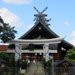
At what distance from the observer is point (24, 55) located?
3931 cm

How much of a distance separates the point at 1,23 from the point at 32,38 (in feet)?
14.0

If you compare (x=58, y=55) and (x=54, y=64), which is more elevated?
(x=58, y=55)

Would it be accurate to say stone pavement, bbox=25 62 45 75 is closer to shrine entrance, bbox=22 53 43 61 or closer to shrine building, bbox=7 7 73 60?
shrine building, bbox=7 7 73 60

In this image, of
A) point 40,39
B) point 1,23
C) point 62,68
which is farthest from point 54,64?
point 1,23

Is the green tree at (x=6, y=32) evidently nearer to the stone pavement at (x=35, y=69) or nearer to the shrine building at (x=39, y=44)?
the shrine building at (x=39, y=44)

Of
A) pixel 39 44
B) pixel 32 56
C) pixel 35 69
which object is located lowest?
pixel 35 69

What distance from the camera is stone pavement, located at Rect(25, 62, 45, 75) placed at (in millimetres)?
31212

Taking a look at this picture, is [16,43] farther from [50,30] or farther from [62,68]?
[62,68]

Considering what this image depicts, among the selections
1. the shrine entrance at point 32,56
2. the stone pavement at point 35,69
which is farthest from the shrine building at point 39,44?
the stone pavement at point 35,69

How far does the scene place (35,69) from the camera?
32656 mm

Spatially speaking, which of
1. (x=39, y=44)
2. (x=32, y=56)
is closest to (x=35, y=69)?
(x=39, y=44)

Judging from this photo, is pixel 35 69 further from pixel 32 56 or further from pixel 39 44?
pixel 32 56

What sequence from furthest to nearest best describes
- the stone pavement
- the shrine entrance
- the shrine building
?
the shrine entrance
the shrine building
the stone pavement

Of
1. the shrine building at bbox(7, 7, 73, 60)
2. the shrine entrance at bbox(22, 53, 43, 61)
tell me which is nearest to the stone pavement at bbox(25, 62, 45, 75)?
the shrine building at bbox(7, 7, 73, 60)
